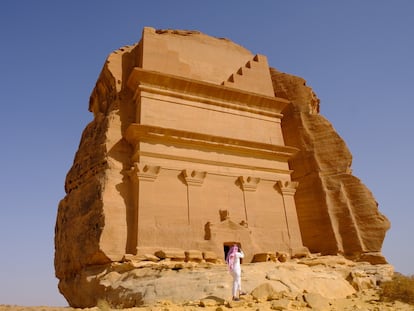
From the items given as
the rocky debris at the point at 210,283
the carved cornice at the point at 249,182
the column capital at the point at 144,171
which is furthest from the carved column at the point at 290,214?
the column capital at the point at 144,171

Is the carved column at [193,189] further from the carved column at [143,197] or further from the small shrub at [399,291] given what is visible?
the small shrub at [399,291]

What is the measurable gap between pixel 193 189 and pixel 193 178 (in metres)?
0.40

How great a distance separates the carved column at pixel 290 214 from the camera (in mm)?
14510

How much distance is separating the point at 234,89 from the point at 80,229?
8.33m

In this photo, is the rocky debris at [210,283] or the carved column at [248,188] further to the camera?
the carved column at [248,188]

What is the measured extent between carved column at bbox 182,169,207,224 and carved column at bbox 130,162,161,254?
117 centimetres

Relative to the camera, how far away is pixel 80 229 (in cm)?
1227

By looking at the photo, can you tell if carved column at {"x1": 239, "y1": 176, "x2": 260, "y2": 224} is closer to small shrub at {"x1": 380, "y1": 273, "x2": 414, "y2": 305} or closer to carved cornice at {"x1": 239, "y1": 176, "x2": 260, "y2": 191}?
carved cornice at {"x1": 239, "y1": 176, "x2": 260, "y2": 191}

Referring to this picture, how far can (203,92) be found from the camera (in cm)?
1560

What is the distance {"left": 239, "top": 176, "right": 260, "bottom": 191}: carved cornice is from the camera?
47.6ft

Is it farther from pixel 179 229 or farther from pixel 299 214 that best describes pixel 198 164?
pixel 299 214

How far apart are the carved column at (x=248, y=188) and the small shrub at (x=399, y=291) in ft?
→ 19.1

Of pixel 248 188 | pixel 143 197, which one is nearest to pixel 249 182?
pixel 248 188

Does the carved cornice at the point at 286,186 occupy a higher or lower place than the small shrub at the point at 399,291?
higher
